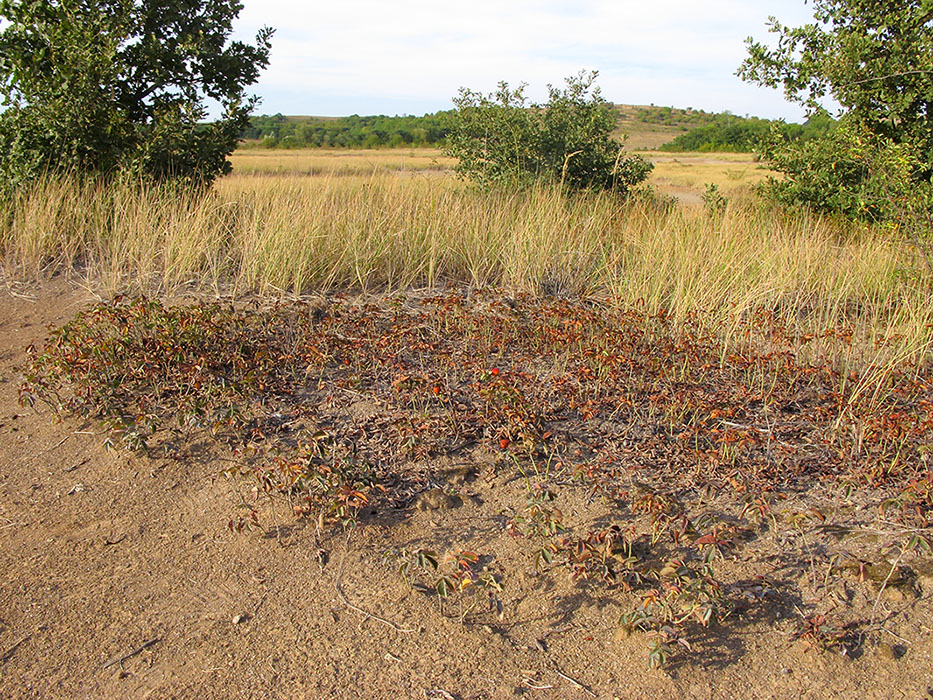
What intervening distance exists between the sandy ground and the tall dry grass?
244 cm

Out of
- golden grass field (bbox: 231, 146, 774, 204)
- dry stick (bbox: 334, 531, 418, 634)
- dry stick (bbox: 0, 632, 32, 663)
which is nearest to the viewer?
dry stick (bbox: 0, 632, 32, 663)

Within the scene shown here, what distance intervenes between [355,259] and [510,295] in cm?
121

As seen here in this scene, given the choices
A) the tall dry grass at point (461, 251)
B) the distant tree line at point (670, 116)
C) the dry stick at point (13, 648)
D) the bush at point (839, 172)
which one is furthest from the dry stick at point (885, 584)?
the distant tree line at point (670, 116)

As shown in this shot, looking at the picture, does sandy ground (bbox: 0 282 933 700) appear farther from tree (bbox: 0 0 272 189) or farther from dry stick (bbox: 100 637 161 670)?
tree (bbox: 0 0 272 189)

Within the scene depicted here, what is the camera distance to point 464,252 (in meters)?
6.12

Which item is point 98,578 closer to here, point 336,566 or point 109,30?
point 336,566

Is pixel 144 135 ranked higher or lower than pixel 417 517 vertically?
higher

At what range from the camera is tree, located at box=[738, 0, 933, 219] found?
6633 mm

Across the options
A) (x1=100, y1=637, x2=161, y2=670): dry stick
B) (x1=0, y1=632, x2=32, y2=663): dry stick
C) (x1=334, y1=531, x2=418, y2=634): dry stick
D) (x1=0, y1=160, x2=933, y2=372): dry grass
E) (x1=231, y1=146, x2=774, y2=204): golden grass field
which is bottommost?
(x1=0, y1=632, x2=32, y2=663): dry stick

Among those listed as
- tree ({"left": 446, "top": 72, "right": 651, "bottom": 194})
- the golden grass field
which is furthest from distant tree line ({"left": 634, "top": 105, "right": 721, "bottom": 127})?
tree ({"left": 446, "top": 72, "right": 651, "bottom": 194})

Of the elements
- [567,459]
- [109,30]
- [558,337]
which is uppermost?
[109,30]

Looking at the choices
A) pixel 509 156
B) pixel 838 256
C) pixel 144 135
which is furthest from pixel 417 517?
pixel 509 156

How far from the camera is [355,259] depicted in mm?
5680

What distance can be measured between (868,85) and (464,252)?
4160 millimetres
